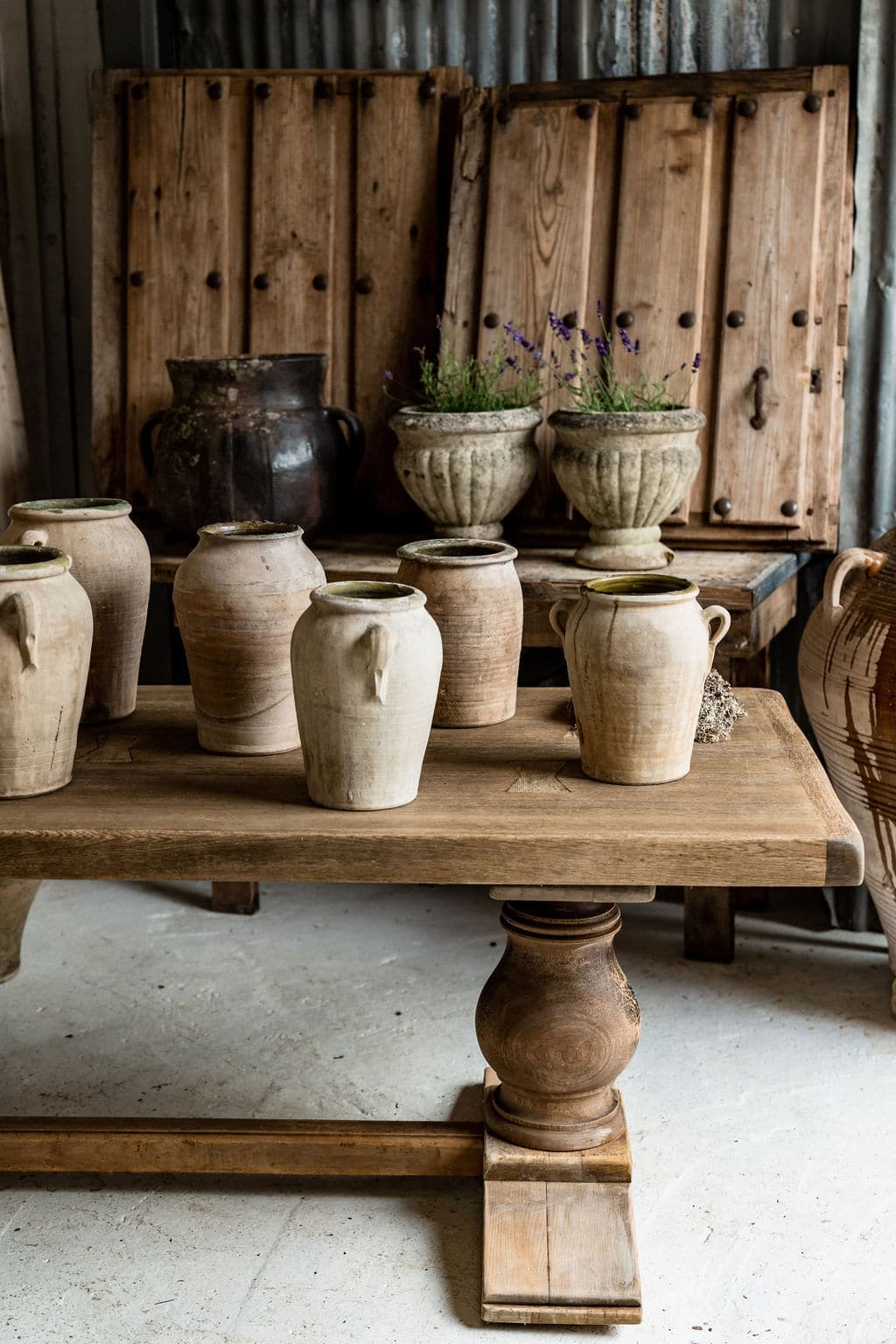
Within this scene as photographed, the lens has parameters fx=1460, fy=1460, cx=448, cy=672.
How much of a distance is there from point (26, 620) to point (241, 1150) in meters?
1.00

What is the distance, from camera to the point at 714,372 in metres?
3.60

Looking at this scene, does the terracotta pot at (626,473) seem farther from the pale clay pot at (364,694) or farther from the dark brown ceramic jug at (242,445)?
the pale clay pot at (364,694)

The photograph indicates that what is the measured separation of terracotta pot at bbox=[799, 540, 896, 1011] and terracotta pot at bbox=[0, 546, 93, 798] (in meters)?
1.63

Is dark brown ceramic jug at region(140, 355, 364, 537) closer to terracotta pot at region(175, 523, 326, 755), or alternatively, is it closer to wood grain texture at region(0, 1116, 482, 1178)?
terracotta pot at region(175, 523, 326, 755)

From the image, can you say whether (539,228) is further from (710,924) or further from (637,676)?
(637,676)

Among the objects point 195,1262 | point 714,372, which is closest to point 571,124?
point 714,372

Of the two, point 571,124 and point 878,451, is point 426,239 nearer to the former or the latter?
point 571,124

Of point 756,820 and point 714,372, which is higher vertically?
point 714,372

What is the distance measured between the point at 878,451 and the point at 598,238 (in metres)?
0.88

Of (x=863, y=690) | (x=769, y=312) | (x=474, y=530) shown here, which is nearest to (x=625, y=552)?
(x=474, y=530)

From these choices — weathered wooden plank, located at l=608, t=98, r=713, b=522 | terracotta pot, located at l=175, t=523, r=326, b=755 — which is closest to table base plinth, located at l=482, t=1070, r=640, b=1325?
terracotta pot, located at l=175, t=523, r=326, b=755

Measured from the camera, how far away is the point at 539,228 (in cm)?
367

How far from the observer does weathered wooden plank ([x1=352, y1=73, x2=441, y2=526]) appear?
3.76 m

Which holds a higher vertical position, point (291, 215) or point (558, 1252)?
point (291, 215)
